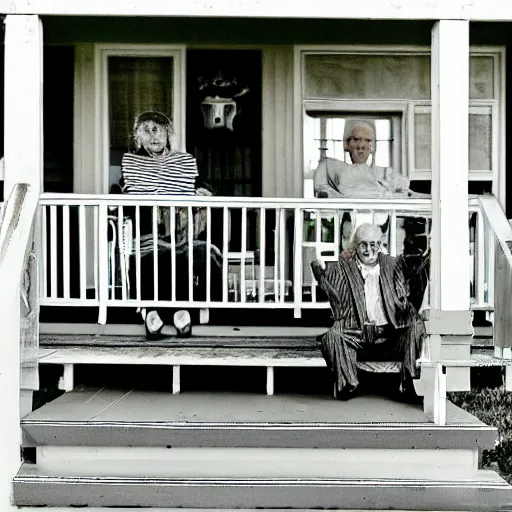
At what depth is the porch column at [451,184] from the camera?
4.72 meters

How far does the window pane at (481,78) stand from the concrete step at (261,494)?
3434 mm

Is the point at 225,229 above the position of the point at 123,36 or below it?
below

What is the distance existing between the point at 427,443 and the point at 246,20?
2.84m

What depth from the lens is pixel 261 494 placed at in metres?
4.32

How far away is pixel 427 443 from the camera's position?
14.8 ft

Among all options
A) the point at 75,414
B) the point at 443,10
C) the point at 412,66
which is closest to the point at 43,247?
the point at 75,414

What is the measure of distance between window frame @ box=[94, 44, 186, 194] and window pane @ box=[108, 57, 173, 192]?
0.04 metres

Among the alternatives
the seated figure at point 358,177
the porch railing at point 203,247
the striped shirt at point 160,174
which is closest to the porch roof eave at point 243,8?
the porch railing at point 203,247

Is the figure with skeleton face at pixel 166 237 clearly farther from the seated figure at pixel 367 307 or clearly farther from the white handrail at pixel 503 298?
the white handrail at pixel 503 298

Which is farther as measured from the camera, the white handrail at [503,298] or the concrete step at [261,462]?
the white handrail at [503,298]

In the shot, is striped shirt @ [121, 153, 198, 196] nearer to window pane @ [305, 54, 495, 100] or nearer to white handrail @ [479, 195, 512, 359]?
window pane @ [305, 54, 495, 100]

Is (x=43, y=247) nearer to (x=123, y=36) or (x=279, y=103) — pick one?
(x=123, y=36)

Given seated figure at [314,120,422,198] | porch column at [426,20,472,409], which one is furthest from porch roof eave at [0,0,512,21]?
seated figure at [314,120,422,198]

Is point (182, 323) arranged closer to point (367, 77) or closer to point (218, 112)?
point (218, 112)
